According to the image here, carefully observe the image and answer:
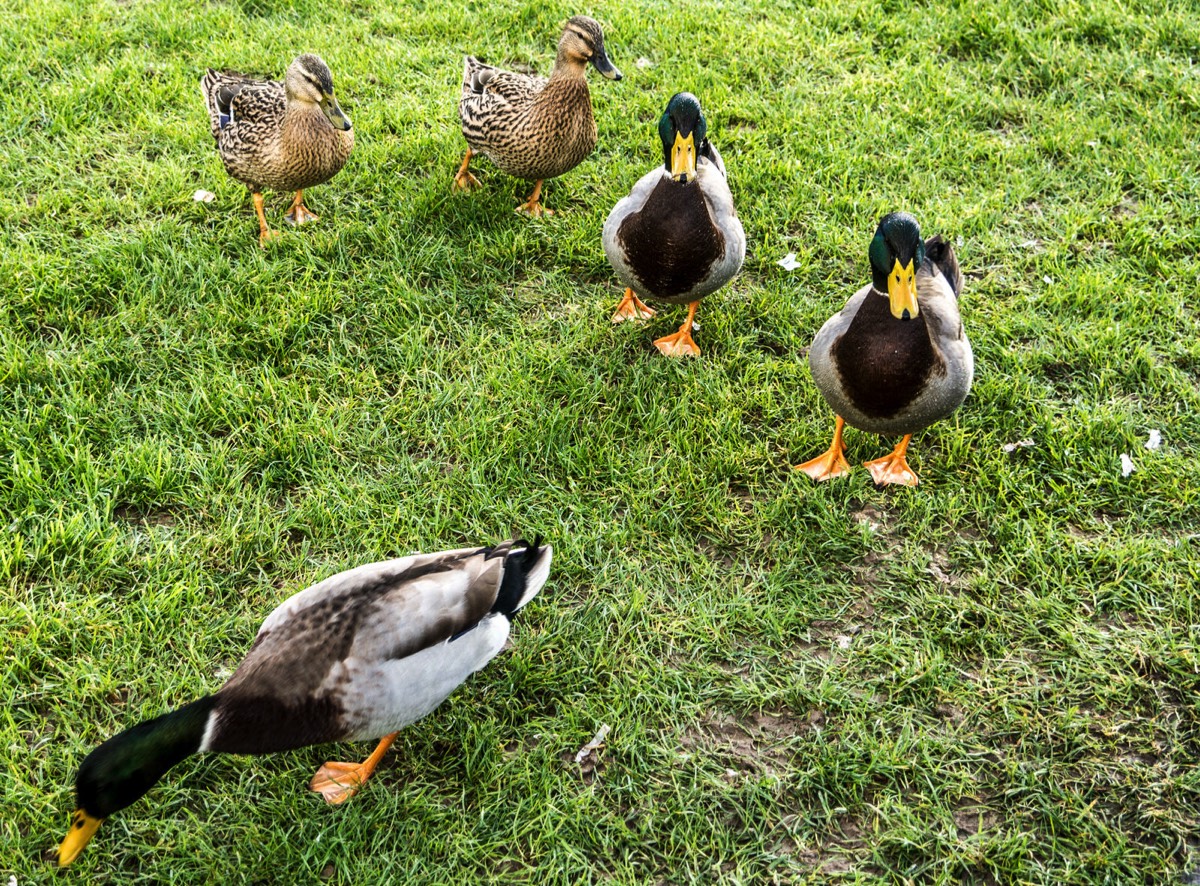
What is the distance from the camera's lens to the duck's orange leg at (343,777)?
8.74ft

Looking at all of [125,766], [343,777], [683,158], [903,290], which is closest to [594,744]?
[343,777]

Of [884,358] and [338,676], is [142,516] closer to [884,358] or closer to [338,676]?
[338,676]

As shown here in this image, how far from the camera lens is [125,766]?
89.4 inches

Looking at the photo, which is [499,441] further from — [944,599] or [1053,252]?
[1053,252]

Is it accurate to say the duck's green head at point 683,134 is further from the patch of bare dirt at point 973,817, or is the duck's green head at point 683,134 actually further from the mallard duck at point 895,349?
the patch of bare dirt at point 973,817

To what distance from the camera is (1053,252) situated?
4.46m

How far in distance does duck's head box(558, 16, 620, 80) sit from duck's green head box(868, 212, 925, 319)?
6.05 ft

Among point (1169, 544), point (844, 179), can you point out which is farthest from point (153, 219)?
point (1169, 544)

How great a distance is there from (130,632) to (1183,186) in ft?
17.0

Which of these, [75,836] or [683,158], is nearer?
[75,836]

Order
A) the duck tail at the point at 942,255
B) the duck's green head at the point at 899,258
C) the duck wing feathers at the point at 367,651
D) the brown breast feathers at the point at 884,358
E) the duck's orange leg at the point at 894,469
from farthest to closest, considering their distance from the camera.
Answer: the duck tail at the point at 942,255, the duck's orange leg at the point at 894,469, the brown breast feathers at the point at 884,358, the duck's green head at the point at 899,258, the duck wing feathers at the point at 367,651

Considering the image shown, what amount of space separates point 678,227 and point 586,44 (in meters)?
1.24

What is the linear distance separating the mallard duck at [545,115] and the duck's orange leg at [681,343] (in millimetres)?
1038

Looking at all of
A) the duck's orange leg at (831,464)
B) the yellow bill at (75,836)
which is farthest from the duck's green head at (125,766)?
the duck's orange leg at (831,464)
